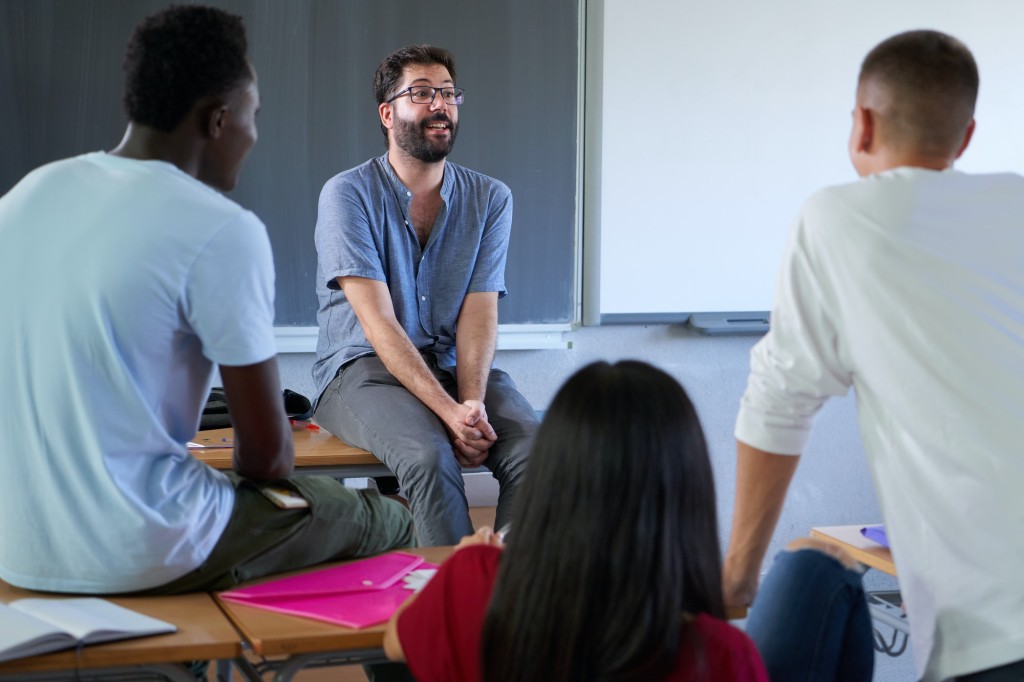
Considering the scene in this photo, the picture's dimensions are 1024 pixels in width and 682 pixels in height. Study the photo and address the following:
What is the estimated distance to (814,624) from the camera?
64.9 inches

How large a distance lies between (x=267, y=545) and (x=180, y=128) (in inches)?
27.3

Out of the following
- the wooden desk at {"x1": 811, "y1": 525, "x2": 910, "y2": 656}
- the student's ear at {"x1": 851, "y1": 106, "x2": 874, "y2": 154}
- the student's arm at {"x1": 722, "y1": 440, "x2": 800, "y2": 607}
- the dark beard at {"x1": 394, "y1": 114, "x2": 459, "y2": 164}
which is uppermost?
the student's ear at {"x1": 851, "y1": 106, "x2": 874, "y2": 154}

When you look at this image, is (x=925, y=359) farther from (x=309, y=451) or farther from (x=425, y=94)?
(x=425, y=94)

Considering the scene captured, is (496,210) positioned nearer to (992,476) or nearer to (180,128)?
(180,128)

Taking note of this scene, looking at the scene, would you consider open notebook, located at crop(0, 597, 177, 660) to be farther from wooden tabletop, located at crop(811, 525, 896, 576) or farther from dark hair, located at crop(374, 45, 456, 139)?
dark hair, located at crop(374, 45, 456, 139)

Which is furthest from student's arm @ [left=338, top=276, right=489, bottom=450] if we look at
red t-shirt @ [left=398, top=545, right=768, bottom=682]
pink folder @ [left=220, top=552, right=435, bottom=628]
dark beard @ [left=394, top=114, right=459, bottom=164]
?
red t-shirt @ [left=398, top=545, right=768, bottom=682]

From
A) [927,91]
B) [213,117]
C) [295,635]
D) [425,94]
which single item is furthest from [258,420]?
[425,94]

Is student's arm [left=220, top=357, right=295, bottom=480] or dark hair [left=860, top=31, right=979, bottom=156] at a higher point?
dark hair [left=860, top=31, right=979, bottom=156]

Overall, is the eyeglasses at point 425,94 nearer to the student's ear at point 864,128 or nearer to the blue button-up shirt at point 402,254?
the blue button-up shirt at point 402,254

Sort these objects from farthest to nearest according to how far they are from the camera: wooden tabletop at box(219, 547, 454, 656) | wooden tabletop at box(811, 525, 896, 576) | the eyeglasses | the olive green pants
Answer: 1. the eyeglasses
2. wooden tabletop at box(811, 525, 896, 576)
3. the olive green pants
4. wooden tabletop at box(219, 547, 454, 656)

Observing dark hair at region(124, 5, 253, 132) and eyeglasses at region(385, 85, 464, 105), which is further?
eyeglasses at region(385, 85, 464, 105)

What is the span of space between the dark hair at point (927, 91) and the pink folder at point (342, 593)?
1069 mm

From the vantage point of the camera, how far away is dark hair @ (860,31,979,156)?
169 centimetres

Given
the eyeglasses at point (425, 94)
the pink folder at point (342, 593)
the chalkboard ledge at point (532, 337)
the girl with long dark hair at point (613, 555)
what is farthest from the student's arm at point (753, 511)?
the chalkboard ledge at point (532, 337)
